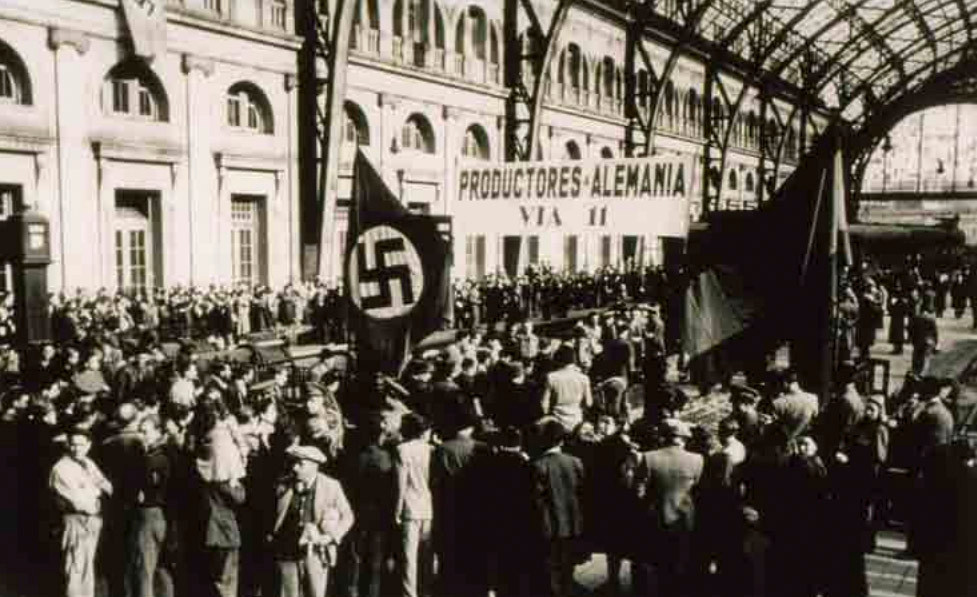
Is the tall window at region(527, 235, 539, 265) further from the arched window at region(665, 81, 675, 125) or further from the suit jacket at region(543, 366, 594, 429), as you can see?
the suit jacket at region(543, 366, 594, 429)

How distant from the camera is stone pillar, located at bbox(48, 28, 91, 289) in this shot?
20.0 metres

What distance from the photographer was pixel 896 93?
74500mm

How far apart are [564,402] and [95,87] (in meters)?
16.1

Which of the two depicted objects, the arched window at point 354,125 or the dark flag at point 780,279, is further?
the arched window at point 354,125

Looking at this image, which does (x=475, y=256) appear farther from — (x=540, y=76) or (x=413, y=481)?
(x=413, y=481)

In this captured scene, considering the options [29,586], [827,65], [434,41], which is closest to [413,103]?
[434,41]

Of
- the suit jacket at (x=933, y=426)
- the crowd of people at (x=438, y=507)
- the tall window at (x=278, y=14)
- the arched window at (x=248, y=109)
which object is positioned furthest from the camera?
the tall window at (x=278, y=14)

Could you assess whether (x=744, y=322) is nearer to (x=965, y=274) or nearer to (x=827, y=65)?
(x=965, y=274)

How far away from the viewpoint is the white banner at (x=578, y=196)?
1098 centimetres

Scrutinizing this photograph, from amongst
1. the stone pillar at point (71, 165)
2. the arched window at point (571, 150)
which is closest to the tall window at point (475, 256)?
the arched window at point (571, 150)

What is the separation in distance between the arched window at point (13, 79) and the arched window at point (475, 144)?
54.2 ft

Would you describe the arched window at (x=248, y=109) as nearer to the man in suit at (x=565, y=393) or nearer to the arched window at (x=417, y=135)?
the arched window at (x=417, y=135)

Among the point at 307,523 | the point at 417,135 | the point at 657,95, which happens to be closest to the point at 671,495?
the point at 307,523

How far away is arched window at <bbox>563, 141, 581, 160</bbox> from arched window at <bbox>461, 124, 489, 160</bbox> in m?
5.78
